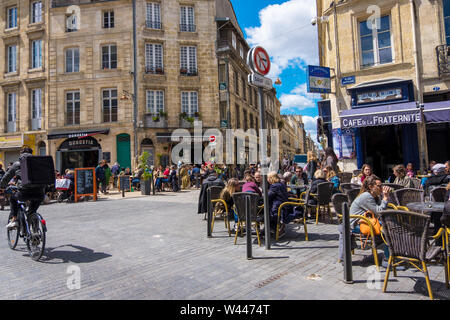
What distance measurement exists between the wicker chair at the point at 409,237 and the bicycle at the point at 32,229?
4585 mm

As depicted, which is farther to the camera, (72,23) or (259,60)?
(72,23)

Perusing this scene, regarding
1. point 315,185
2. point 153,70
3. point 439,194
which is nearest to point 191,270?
point 315,185

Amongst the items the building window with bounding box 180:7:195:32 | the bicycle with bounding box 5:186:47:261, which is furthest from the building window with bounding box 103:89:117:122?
the bicycle with bounding box 5:186:47:261

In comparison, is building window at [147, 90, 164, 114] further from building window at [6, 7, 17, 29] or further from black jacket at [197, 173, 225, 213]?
black jacket at [197, 173, 225, 213]

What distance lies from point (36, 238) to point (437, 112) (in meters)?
11.8

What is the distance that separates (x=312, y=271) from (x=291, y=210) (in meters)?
1.92

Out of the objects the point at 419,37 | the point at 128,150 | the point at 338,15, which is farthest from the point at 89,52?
the point at 419,37

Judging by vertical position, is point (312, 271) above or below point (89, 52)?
below

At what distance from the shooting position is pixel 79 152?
2205cm

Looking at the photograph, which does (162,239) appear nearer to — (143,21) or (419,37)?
(419,37)

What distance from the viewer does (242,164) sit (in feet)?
83.4

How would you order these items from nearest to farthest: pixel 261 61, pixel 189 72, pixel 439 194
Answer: pixel 261 61 < pixel 439 194 < pixel 189 72

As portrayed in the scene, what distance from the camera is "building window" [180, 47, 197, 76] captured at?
73.9 feet

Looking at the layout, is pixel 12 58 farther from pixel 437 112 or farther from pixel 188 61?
pixel 437 112
